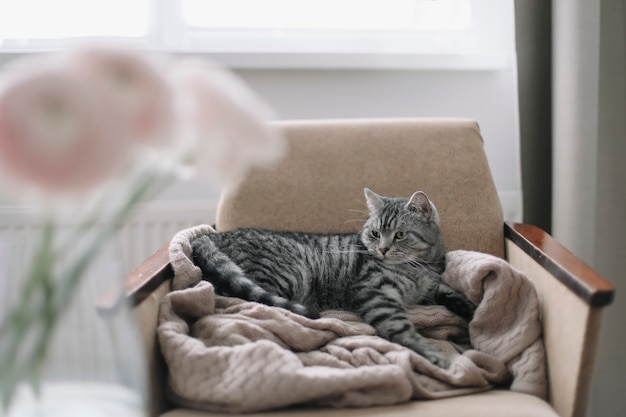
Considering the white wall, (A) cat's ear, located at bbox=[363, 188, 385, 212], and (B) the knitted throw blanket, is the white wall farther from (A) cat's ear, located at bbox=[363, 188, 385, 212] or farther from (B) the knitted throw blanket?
(B) the knitted throw blanket

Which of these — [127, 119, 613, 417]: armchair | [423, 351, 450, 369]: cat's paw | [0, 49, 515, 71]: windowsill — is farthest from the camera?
[0, 49, 515, 71]: windowsill

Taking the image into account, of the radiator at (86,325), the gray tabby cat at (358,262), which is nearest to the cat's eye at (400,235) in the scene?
the gray tabby cat at (358,262)

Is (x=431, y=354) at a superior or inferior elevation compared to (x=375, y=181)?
inferior

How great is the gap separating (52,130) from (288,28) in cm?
204

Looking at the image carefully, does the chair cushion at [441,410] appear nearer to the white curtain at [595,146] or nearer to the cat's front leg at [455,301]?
the cat's front leg at [455,301]

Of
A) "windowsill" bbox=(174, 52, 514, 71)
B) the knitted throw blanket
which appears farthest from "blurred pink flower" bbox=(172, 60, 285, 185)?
"windowsill" bbox=(174, 52, 514, 71)

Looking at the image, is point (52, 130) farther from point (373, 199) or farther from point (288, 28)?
point (288, 28)

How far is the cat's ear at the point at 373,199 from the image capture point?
1.83 meters

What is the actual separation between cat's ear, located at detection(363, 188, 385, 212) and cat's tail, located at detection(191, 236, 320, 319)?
0.40 m

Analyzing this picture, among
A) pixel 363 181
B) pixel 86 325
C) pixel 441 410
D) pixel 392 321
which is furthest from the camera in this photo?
pixel 363 181

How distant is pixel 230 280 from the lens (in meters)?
1.61

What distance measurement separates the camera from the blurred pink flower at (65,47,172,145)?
0.49 m

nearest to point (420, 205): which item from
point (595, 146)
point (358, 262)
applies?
point (358, 262)

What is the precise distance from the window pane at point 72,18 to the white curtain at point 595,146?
1510mm
